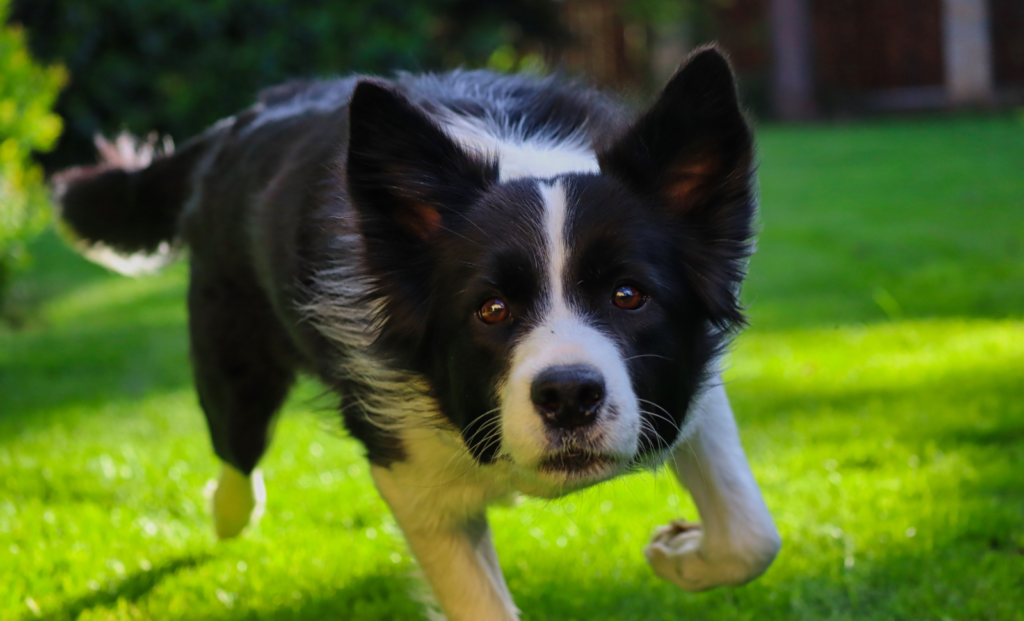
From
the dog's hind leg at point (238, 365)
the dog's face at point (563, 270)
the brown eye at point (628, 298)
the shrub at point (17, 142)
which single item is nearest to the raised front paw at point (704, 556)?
the dog's face at point (563, 270)

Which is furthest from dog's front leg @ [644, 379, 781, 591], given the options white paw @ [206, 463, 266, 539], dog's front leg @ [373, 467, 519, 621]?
white paw @ [206, 463, 266, 539]

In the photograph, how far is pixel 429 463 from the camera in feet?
10.2

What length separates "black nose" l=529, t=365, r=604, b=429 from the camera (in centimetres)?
241

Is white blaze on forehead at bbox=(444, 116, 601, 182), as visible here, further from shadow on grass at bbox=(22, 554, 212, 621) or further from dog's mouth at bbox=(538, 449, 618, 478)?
shadow on grass at bbox=(22, 554, 212, 621)

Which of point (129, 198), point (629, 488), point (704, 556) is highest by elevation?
point (129, 198)

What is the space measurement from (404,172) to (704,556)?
1.53 m

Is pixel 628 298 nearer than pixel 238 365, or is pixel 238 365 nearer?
pixel 628 298

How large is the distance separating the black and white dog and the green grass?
0.48 metres

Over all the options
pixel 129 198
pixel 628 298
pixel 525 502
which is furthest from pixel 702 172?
pixel 129 198

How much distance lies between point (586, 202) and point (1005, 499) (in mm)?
2556

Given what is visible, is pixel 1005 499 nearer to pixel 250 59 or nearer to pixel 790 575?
pixel 790 575

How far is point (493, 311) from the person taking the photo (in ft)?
8.87

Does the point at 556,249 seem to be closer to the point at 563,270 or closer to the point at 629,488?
the point at 563,270

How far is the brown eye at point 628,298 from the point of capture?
2.69m
